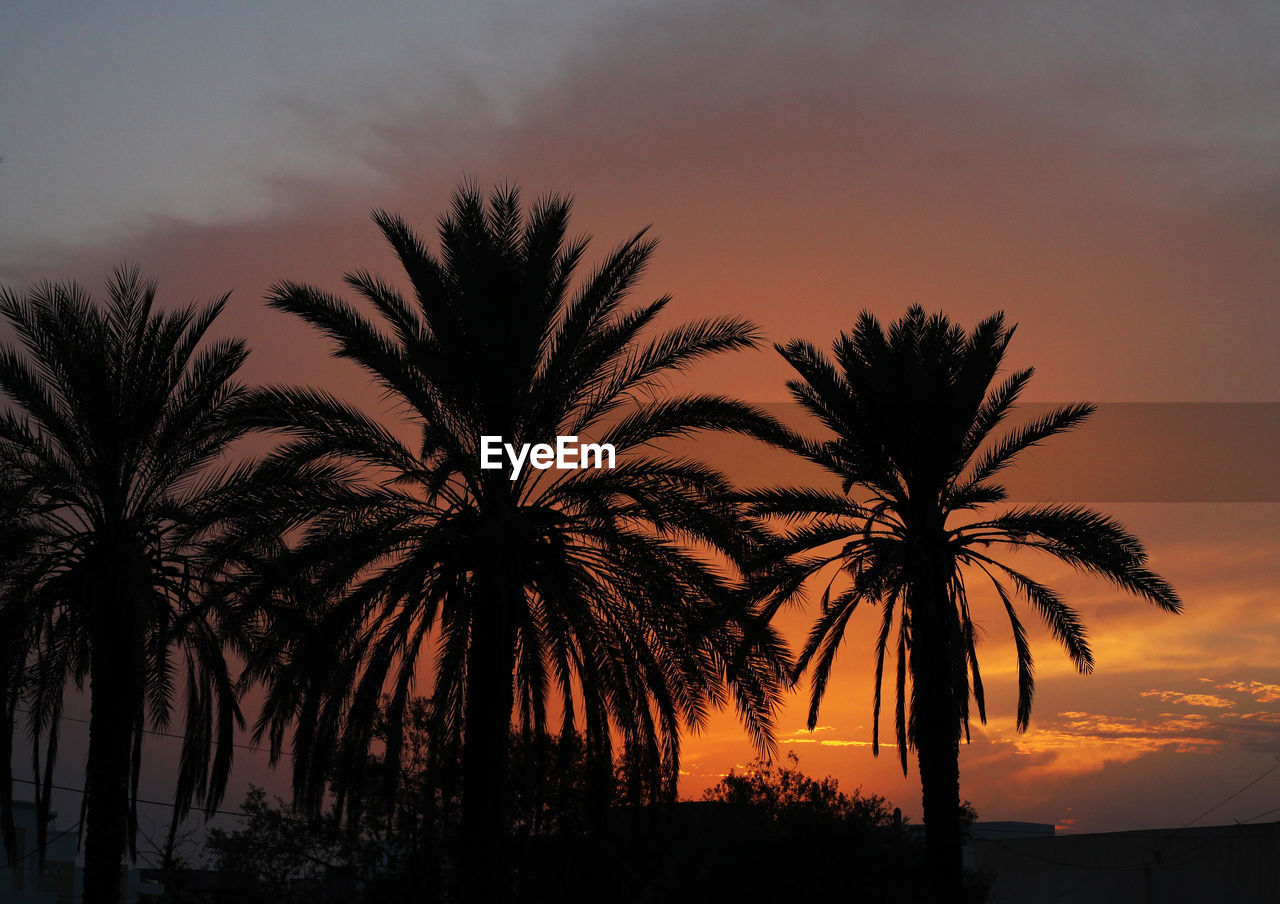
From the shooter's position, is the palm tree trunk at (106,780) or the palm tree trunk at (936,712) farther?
the palm tree trunk at (936,712)

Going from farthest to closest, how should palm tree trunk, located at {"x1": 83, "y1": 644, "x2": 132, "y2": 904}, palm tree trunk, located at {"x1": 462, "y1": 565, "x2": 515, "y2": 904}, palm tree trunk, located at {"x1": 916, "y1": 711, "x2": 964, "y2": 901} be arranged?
1. palm tree trunk, located at {"x1": 916, "y1": 711, "x2": 964, "y2": 901}
2. palm tree trunk, located at {"x1": 83, "y1": 644, "x2": 132, "y2": 904}
3. palm tree trunk, located at {"x1": 462, "y1": 565, "x2": 515, "y2": 904}

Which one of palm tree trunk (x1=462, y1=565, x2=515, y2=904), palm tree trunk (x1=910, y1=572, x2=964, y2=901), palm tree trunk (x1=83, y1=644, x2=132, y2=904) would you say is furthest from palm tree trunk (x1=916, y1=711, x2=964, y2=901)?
palm tree trunk (x1=83, y1=644, x2=132, y2=904)

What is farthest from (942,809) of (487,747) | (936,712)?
(487,747)

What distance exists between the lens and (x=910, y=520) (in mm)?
21766

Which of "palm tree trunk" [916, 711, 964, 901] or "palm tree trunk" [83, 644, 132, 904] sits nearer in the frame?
"palm tree trunk" [83, 644, 132, 904]

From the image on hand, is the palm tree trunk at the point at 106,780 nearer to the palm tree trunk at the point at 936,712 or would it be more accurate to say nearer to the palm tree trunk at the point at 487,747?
the palm tree trunk at the point at 487,747

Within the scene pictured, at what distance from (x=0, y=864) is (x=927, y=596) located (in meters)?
45.1

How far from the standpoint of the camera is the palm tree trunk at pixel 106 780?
17.7m

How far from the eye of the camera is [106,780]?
17875mm

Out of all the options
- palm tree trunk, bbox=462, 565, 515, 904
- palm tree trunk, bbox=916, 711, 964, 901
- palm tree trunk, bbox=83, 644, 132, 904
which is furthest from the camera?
palm tree trunk, bbox=916, 711, 964, 901

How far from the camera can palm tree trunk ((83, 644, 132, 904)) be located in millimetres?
17672

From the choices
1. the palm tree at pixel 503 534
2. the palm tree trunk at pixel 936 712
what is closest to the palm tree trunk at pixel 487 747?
the palm tree at pixel 503 534

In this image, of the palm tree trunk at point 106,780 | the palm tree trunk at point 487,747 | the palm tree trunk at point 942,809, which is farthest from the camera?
the palm tree trunk at point 942,809

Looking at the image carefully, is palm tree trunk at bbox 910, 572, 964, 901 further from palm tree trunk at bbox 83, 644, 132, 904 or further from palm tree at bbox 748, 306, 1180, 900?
palm tree trunk at bbox 83, 644, 132, 904
